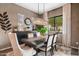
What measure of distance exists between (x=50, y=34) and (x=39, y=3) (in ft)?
1.69

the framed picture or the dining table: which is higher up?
the framed picture

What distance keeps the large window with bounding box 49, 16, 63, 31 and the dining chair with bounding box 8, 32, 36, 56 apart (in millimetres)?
485

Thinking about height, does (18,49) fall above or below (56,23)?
below

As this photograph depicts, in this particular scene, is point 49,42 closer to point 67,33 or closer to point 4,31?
point 67,33

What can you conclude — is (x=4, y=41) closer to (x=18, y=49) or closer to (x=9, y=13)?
(x=18, y=49)

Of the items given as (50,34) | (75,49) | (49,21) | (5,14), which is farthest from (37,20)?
(75,49)

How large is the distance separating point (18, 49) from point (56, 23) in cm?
72

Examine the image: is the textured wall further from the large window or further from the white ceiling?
the large window

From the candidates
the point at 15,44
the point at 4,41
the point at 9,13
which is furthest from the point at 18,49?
the point at 9,13

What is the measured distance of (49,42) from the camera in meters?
1.70

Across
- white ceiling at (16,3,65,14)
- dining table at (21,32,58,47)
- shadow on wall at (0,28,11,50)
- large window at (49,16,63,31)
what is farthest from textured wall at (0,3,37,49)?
large window at (49,16,63,31)

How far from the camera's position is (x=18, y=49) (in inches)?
64.4

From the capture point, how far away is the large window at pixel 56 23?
165cm

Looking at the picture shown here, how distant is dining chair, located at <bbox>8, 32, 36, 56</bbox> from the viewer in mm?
1613
